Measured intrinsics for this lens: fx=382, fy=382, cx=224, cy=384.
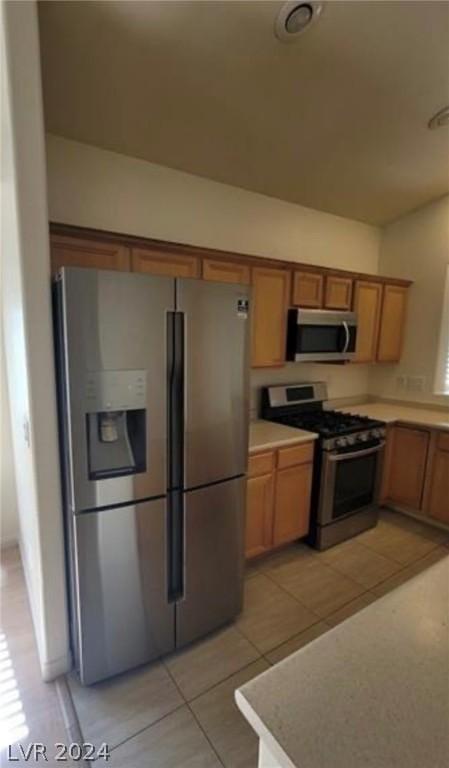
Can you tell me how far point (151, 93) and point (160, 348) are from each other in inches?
52.9

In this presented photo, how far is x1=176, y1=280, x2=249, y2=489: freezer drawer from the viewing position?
5.58ft

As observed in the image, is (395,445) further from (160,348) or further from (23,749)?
(23,749)

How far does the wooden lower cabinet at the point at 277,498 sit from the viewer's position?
8.00 feet

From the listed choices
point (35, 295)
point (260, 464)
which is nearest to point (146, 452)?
point (35, 295)

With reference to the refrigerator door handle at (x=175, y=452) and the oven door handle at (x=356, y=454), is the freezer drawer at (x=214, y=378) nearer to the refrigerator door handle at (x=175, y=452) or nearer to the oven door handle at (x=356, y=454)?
the refrigerator door handle at (x=175, y=452)

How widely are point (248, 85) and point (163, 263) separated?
982mm

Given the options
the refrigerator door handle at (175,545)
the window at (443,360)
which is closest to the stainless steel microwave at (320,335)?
the window at (443,360)

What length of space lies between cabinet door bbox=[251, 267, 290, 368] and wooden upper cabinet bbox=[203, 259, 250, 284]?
0.09 m

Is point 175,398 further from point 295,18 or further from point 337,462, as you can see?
point 295,18

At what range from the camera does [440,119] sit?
2305 millimetres

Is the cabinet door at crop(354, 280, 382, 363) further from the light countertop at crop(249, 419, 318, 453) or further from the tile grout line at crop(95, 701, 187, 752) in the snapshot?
the tile grout line at crop(95, 701, 187, 752)

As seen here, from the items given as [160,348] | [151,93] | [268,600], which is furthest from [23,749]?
[151,93]

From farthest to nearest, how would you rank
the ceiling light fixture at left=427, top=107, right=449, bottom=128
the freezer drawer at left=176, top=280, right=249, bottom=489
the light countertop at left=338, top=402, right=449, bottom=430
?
the light countertop at left=338, top=402, right=449, bottom=430
the ceiling light fixture at left=427, top=107, right=449, bottom=128
the freezer drawer at left=176, top=280, right=249, bottom=489

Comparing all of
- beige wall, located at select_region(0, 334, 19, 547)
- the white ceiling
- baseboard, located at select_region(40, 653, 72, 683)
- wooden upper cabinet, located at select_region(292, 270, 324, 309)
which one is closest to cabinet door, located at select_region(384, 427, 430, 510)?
wooden upper cabinet, located at select_region(292, 270, 324, 309)
